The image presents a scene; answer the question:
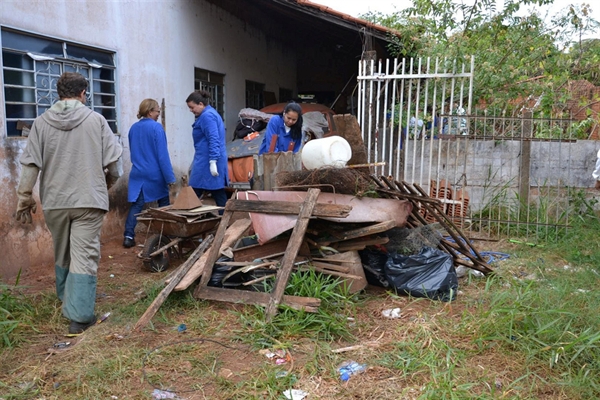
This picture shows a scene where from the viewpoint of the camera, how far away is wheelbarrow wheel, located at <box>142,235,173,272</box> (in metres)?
5.15

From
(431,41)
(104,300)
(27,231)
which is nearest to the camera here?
(104,300)

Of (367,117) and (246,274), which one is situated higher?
(367,117)

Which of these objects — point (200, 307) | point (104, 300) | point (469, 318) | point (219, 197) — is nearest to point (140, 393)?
point (200, 307)

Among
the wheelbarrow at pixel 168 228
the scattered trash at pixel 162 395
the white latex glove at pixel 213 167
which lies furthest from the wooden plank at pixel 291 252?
the white latex glove at pixel 213 167

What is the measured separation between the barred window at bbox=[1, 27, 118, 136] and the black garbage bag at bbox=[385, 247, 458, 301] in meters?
4.05

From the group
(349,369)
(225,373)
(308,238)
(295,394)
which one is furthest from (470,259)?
(225,373)

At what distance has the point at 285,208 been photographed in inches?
166

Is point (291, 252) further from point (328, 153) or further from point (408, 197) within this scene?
point (408, 197)

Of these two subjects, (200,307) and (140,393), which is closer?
(140,393)

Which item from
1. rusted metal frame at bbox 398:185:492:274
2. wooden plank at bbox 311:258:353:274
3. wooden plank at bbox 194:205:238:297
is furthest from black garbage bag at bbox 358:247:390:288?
wooden plank at bbox 194:205:238:297

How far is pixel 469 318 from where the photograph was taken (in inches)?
144

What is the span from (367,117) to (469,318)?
4256 mm

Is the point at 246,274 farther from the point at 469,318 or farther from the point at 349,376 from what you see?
the point at 469,318

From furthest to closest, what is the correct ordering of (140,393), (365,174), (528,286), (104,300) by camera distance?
(365,174)
(104,300)
(528,286)
(140,393)
